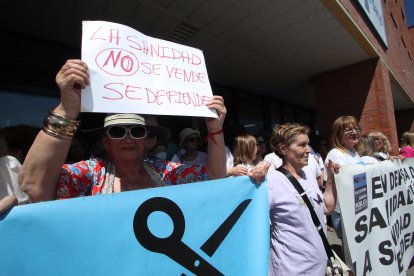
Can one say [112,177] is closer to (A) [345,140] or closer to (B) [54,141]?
(B) [54,141]

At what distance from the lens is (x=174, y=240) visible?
3.92 feet

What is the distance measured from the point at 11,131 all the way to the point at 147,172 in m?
1.59

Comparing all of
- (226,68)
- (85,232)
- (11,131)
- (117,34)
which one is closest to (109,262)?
(85,232)

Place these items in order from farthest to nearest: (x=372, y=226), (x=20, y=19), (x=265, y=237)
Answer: (x=20, y=19)
(x=372, y=226)
(x=265, y=237)

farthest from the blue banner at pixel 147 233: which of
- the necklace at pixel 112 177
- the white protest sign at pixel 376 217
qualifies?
the white protest sign at pixel 376 217

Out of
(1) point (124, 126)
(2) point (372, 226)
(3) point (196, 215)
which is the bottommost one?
(2) point (372, 226)

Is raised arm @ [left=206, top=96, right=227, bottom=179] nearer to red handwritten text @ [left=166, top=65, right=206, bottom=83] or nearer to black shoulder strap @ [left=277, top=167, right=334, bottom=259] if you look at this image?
red handwritten text @ [left=166, top=65, right=206, bottom=83]

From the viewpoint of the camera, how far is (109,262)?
104cm

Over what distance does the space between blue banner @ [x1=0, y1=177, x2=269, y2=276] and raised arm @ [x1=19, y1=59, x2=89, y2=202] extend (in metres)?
0.13

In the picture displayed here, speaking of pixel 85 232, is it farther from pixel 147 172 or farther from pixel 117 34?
pixel 117 34

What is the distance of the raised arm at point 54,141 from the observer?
3.44 feet

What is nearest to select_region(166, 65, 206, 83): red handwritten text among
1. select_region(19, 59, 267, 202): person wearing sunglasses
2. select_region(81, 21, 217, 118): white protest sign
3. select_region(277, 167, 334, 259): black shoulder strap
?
select_region(81, 21, 217, 118): white protest sign

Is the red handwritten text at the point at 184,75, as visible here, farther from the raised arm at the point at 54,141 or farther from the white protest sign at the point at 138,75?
the raised arm at the point at 54,141

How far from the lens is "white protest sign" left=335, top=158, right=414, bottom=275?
82.2 inches
